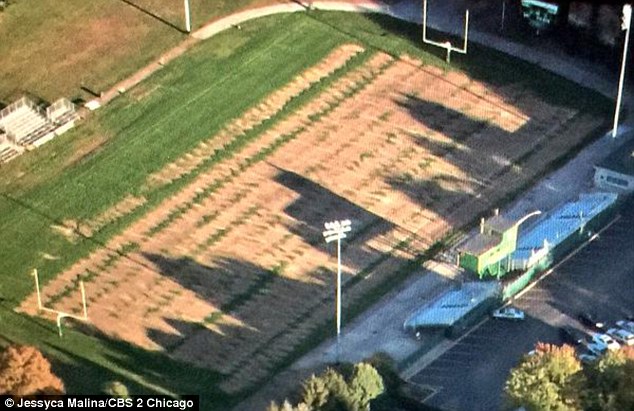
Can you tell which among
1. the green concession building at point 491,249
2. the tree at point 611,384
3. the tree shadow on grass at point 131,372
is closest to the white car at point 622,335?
the green concession building at point 491,249

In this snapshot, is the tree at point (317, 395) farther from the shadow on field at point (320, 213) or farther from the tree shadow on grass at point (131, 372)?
the shadow on field at point (320, 213)

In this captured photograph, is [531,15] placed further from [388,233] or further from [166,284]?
[166,284]

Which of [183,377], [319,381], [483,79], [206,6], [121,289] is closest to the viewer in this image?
[319,381]

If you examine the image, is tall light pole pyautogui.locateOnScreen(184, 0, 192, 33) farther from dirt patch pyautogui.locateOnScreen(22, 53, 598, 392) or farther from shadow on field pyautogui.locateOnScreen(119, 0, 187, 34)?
dirt patch pyautogui.locateOnScreen(22, 53, 598, 392)

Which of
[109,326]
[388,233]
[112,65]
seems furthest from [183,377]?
[112,65]

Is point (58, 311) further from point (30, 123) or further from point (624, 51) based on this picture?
point (624, 51)

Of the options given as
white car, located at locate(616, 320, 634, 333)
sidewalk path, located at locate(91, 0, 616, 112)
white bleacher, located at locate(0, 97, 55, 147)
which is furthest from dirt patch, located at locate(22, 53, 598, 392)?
white car, located at locate(616, 320, 634, 333)
